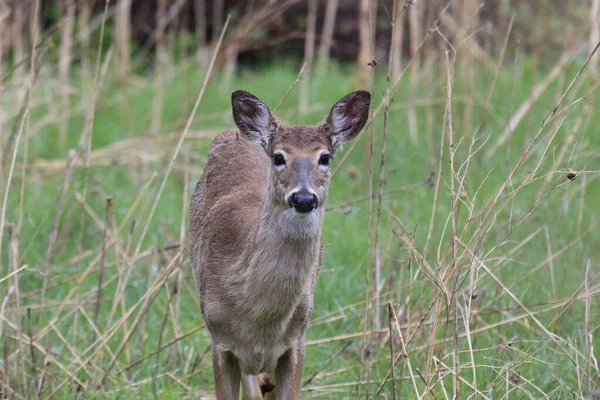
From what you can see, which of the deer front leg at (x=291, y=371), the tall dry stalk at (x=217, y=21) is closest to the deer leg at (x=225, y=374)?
the deer front leg at (x=291, y=371)

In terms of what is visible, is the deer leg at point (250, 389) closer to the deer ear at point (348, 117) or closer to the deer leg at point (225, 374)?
the deer leg at point (225, 374)

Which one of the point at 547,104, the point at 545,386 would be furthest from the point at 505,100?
the point at 545,386

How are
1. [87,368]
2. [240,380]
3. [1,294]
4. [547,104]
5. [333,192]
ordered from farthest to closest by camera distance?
[547,104] → [333,192] → [1,294] → [87,368] → [240,380]

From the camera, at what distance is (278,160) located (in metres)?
4.36

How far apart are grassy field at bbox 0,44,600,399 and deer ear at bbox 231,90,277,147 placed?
468 millimetres

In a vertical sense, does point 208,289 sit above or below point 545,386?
above

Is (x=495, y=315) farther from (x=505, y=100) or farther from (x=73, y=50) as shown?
(x=73, y=50)

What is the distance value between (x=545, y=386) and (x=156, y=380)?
1.90 meters

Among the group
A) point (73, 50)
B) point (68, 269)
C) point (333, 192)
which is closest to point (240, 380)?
point (68, 269)

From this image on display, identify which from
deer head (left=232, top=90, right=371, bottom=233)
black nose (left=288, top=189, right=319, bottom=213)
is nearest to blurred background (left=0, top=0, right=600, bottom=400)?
deer head (left=232, top=90, right=371, bottom=233)

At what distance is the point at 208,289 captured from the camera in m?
4.77

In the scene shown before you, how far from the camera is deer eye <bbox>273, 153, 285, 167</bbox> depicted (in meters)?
4.34

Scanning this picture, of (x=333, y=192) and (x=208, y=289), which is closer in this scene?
(x=208, y=289)

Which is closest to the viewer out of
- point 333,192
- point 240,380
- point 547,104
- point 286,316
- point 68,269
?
point 286,316
